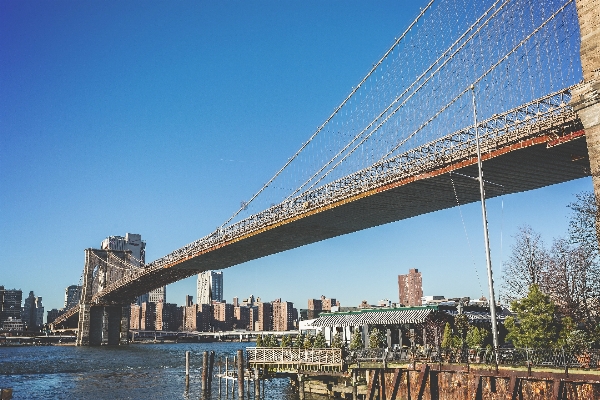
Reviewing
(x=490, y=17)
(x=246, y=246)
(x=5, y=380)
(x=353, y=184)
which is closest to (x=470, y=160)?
(x=490, y=17)

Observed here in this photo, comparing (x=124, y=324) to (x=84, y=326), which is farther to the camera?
(x=124, y=324)

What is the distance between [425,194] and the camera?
44594 mm

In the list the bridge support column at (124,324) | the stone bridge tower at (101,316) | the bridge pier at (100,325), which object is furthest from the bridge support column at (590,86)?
the bridge support column at (124,324)

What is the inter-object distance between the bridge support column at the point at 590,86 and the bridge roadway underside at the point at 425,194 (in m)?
4.25

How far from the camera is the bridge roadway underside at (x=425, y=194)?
3357 centimetres

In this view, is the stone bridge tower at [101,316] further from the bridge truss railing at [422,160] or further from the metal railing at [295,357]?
the metal railing at [295,357]

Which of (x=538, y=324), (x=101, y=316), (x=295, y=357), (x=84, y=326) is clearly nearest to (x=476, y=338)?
(x=538, y=324)

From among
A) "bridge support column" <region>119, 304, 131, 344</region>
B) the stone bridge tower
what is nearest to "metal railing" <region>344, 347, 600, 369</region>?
the stone bridge tower

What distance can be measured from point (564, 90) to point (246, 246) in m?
47.0

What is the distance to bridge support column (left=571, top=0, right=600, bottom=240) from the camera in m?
24.3

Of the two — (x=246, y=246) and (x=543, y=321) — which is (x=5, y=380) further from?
(x=543, y=321)

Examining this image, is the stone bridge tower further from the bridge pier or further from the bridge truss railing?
the bridge truss railing

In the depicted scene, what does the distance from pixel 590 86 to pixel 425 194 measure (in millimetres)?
20577

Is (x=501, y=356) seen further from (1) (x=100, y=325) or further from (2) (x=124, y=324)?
(2) (x=124, y=324)
